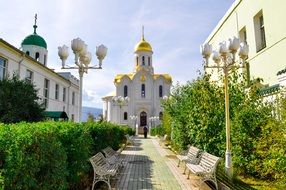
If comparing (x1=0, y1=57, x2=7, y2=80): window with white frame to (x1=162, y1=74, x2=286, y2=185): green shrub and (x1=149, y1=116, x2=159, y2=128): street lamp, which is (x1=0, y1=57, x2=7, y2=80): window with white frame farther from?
(x1=149, y1=116, x2=159, y2=128): street lamp

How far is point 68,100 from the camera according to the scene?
119ft

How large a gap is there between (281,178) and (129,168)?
6408 millimetres

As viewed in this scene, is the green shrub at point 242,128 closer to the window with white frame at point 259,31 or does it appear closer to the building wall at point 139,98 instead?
the window with white frame at point 259,31

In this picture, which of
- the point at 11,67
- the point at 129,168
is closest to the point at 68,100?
the point at 11,67

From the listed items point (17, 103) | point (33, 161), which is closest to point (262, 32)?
point (17, 103)

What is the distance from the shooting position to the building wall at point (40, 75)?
69.1ft

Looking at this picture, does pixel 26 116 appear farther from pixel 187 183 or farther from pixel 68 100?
pixel 68 100

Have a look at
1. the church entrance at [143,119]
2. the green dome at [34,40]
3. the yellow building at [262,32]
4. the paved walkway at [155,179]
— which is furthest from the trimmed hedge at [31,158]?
the church entrance at [143,119]

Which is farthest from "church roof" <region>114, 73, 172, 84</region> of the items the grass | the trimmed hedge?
the trimmed hedge

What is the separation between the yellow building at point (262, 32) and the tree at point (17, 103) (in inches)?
403

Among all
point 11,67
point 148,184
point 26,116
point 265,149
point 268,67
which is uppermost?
point 11,67

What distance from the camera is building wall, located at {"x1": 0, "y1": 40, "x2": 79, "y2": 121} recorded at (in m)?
21.1

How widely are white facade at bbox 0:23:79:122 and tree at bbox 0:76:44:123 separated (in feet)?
11.9

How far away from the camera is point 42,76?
27.9 m
